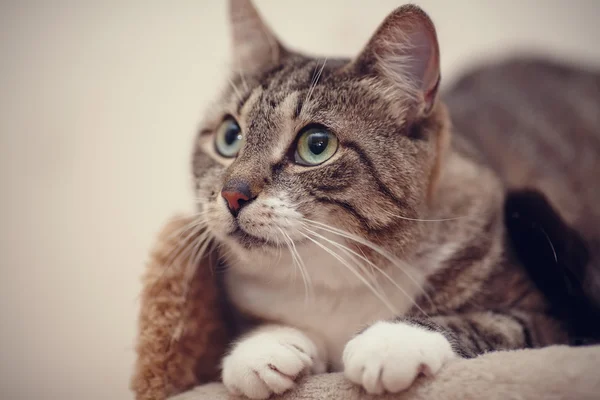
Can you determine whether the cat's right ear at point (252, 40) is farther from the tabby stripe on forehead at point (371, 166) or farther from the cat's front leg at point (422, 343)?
the cat's front leg at point (422, 343)

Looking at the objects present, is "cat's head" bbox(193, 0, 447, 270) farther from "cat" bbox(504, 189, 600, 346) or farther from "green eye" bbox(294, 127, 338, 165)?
"cat" bbox(504, 189, 600, 346)

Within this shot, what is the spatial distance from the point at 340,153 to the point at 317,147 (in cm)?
4

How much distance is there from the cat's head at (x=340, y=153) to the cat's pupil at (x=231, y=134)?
2cm

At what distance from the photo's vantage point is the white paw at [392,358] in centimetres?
67

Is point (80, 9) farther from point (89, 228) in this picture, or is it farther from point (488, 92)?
point (488, 92)

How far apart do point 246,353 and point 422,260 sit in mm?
374

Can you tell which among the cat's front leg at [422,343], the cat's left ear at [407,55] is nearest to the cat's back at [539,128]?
the cat's left ear at [407,55]

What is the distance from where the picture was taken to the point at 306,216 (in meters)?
0.78

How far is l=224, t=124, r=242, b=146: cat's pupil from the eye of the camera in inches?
37.8

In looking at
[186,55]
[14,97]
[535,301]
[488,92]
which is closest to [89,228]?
[14,97]

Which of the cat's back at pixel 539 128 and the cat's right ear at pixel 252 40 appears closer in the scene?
the cat's right ear at pixel 252 40

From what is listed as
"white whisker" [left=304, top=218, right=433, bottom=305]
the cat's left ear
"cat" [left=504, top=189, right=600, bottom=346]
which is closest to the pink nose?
"white whisker" [left=304, top=218, right=433, bottom=305]

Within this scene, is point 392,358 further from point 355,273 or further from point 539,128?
point 539,128

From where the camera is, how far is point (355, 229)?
0.81m
